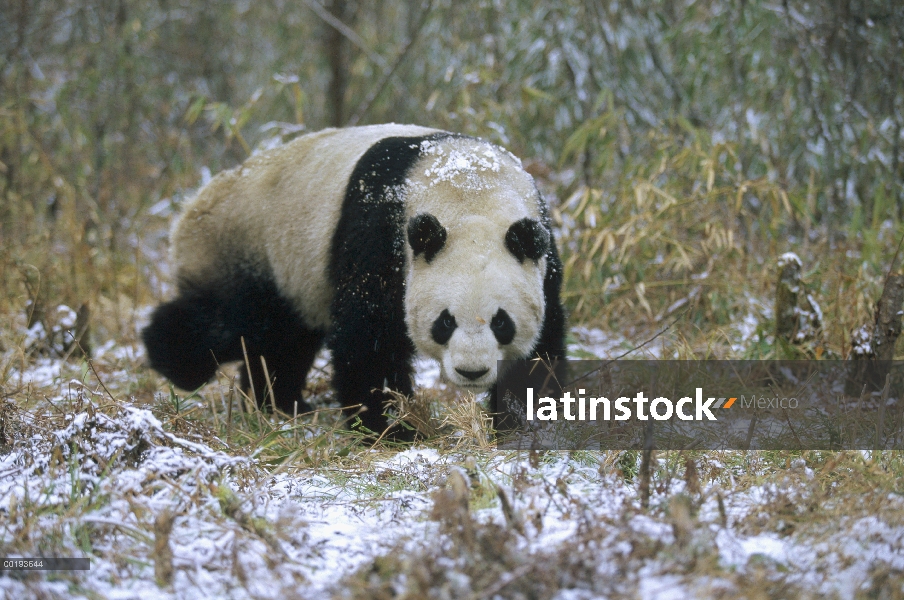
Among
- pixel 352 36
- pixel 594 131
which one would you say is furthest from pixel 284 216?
pixel 352 36

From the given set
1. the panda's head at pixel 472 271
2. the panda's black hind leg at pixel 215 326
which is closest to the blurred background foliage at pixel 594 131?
the panda's black hind leg at pixel 215 326

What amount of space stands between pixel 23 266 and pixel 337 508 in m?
3.24

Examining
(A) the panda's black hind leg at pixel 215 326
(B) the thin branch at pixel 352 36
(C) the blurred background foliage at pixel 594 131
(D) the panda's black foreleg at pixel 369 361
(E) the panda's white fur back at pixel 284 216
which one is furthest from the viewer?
(B) the thin branch at pixel 352 36

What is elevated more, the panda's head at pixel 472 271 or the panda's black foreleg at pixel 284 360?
the panda's head at pixel 472 271

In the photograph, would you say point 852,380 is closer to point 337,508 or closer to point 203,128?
point 337,508

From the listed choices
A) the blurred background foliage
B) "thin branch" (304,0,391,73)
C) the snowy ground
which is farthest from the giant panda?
"thin branch" (304,0,391,73)

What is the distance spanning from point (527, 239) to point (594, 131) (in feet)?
9.15

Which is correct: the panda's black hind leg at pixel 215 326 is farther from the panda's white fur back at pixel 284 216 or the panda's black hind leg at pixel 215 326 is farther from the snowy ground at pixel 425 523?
the snowy ground at pixel 425 523

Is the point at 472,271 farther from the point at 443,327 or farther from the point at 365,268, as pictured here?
the point at 365,268

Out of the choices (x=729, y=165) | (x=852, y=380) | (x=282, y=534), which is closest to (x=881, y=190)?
(x=729, y=165)

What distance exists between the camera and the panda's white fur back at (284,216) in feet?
12.8

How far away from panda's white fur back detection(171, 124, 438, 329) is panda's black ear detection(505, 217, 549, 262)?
0.92m

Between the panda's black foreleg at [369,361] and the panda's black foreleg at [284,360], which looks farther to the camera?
the panda's black foreleg at [284,360]

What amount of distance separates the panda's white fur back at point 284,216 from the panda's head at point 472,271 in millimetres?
563
